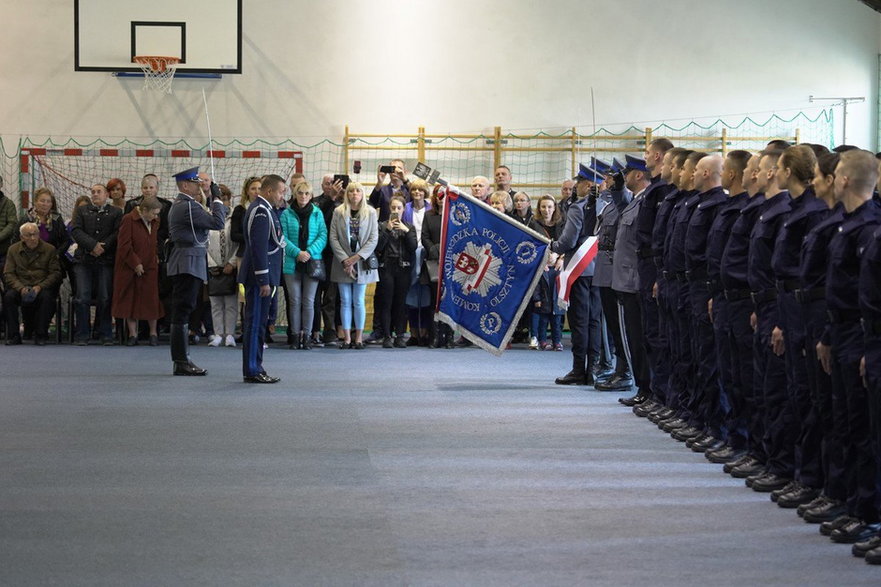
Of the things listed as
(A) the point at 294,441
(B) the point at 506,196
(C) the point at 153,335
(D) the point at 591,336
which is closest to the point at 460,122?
Result: (B) the point at 506,196

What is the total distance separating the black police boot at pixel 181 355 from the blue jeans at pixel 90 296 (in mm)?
2873

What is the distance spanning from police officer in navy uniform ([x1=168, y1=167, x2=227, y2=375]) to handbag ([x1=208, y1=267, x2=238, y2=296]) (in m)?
2.25

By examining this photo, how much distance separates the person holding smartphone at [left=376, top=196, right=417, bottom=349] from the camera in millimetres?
11984

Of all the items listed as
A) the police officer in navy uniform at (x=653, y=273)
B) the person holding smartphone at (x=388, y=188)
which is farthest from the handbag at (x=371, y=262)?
the police officer in navy uniform at (x=653, y=273)

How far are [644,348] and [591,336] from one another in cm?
139

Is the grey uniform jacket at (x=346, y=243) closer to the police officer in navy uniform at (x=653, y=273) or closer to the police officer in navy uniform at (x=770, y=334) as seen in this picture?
the police officer in navy uniform at (x=653, y=273)

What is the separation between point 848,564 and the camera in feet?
13.4

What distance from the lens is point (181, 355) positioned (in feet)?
30.3

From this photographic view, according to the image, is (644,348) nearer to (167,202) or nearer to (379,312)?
(379,312)

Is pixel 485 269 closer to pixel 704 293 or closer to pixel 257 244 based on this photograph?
pixel 257 244

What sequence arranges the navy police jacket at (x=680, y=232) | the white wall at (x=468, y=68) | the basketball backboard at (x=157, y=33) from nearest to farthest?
1. the navy police jacket at (x=680, y=232)
2. the basketball backboard at (x=157, y=33)
3. the white wall at (x=468, y=68)

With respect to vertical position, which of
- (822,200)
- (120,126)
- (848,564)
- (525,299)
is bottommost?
(848,564)

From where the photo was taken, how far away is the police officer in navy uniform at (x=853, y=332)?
436 centimetres

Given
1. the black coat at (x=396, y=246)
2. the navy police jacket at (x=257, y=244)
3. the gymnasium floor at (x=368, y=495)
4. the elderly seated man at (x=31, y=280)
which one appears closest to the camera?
the gymnasium floor at (x=368, y=495)
